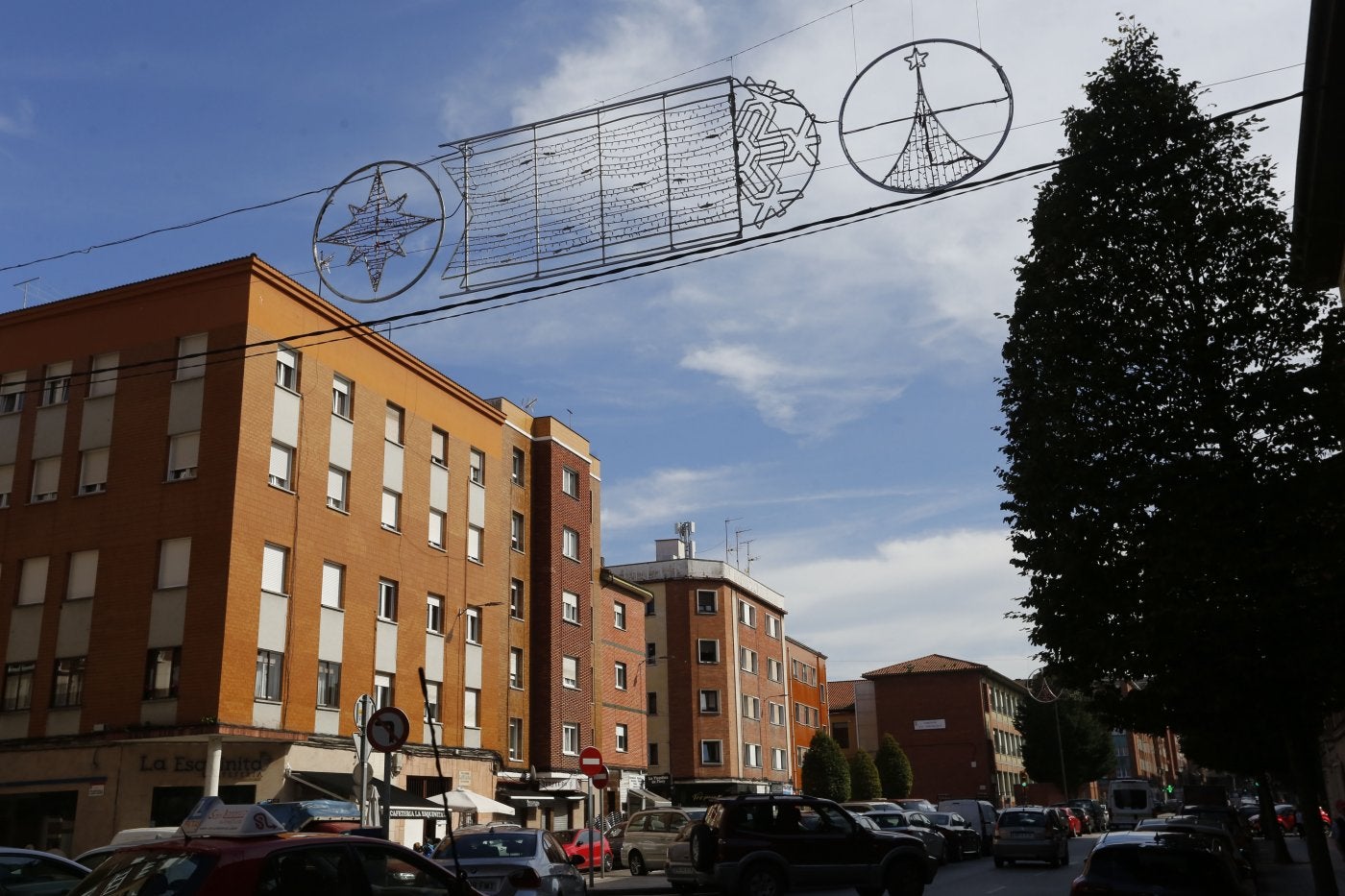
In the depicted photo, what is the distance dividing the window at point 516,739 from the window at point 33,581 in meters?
15.1

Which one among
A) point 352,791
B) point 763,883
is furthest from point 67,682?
point 763,883

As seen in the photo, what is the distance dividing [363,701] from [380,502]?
17.4m

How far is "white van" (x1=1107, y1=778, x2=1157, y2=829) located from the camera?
46.1 m

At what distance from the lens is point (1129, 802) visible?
1831 inches

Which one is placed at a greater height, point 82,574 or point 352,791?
point 82,574

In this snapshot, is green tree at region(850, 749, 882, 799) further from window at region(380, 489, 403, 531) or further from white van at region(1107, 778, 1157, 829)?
window at region(380, 489, 403, 531)

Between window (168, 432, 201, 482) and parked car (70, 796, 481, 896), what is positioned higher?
window (168, 432, 201, 482)

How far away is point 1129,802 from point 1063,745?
121 ft

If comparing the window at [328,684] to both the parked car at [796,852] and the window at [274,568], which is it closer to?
the window at [274,568]

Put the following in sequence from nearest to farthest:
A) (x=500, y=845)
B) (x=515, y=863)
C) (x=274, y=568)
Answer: (x=515, y=863) < (x=500, y=845) < (x=274, y=568)

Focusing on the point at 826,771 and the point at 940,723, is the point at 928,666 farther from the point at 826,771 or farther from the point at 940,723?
the point at 826,771

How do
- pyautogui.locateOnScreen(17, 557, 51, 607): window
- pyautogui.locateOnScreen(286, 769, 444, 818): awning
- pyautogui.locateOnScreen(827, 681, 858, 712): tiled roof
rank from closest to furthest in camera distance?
pyautogui.locateOnScreen(286, 769, 444, 818): awning
pyautogui.locateOnScreen(17, 557, 51, 607): window
pyautogui.locateOnScreen(827, 681, 858, 712): tiled roof

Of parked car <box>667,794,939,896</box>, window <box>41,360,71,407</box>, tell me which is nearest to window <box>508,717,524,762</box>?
window <box>41,360,71,407</box>

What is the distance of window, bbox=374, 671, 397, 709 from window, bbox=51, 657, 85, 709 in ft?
23.4
